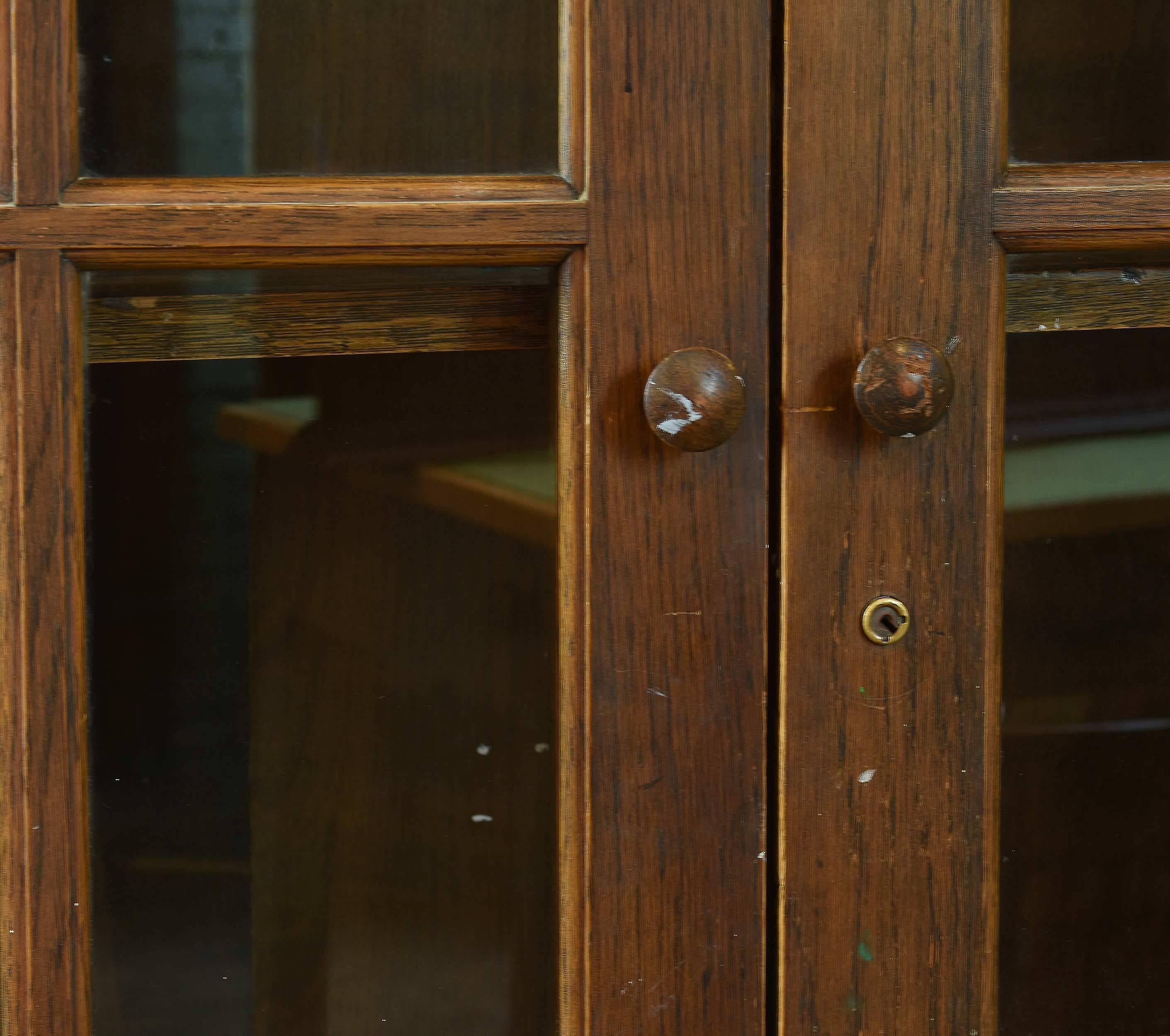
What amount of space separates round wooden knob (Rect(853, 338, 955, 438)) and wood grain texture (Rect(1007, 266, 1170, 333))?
71mm

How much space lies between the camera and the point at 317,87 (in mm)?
521

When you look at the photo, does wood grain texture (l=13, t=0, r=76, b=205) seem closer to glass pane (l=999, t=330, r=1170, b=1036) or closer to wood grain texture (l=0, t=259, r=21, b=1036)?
wood grain texture (l=0, t=259, r=21, b=1036)

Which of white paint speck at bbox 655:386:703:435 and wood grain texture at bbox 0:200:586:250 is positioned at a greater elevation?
wood grain texture at bbox 0:200:586:250

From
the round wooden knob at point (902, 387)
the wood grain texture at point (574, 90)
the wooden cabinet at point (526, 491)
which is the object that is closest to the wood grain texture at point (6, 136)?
the wooden cabinet at point (526, 491)

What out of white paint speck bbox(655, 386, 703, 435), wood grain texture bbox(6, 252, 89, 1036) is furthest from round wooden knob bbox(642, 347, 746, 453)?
wood grain texture bbox(6, 252, 89, 1036)

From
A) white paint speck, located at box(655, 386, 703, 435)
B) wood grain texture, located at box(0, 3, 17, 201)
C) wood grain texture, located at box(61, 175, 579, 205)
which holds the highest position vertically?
wood grain texture, located at box(0, 3, 17, 201)

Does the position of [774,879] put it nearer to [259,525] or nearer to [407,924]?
[407,924]

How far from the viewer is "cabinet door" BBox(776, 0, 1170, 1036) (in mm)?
524

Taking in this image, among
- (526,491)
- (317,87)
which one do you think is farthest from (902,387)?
(317,87)

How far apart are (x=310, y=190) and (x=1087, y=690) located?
427 mm

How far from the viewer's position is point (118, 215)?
0.50 m

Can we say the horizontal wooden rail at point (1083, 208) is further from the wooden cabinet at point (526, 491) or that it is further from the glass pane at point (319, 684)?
the glass pane at point (319, 684)

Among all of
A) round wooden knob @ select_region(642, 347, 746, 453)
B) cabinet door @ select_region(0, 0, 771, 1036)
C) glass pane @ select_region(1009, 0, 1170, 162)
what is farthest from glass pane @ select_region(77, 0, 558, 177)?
glass pane @ select_region(1009, 0, 1170, 162)

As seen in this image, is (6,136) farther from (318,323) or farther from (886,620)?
(886,620)
